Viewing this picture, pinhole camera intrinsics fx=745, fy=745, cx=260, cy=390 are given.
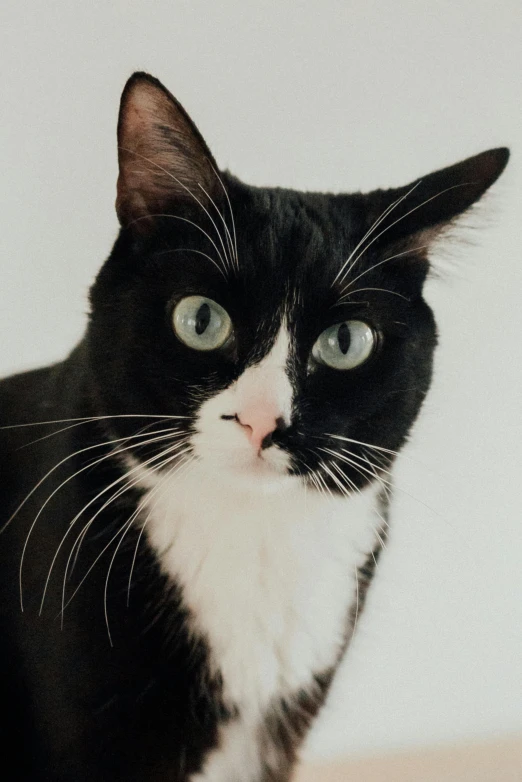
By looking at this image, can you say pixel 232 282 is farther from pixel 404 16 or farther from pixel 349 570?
pixel 404 16

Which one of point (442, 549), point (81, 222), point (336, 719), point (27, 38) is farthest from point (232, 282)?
point (336, 719)

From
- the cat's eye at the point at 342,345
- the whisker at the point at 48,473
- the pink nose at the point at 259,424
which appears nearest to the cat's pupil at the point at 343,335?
the cat's eye at the point at 342,345

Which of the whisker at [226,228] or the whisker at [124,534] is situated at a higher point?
the whisker at [226,228]

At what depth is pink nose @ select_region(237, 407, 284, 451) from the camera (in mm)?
590

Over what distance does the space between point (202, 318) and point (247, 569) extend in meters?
0.24

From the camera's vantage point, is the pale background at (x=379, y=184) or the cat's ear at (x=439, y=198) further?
the pale background at (x=379, y=184)

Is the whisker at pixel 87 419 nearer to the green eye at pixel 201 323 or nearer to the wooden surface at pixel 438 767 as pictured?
the green eye at pixel 201 323

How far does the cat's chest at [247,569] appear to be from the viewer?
69 cm

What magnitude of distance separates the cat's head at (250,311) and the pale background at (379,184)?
0.12 m

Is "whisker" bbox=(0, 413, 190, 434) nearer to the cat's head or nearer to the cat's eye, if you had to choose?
the cat's head

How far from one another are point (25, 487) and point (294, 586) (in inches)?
10.8

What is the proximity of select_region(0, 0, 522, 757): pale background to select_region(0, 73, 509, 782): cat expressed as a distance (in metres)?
0.14

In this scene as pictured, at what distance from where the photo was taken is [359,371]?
0.67 metres

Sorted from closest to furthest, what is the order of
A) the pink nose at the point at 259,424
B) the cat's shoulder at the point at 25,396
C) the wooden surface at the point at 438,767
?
the pink nose at the point at 259,424 < the cat's shoulder at the point at 25,396 < the wooden surface at the point at 438,767
